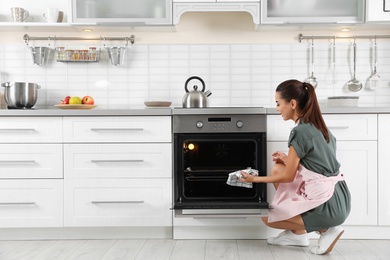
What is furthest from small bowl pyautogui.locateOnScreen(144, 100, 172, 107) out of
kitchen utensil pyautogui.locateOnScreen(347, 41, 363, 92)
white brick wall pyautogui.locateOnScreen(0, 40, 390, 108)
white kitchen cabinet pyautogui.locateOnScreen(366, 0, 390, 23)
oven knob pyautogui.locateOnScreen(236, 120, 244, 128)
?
white kitchen cabinet pyautogui.locateOnScreen(366, 0, 390, 23)

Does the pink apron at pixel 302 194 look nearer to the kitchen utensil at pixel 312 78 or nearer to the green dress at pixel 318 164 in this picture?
the green dress at pixel 318 164

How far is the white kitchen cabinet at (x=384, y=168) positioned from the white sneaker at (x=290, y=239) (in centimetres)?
52

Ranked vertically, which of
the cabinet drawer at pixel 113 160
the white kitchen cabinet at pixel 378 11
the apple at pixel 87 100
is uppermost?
the white kitchen cabinet at pixel 378 11

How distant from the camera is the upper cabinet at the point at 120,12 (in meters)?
3.54

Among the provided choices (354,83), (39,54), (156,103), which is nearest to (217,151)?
(156,103)

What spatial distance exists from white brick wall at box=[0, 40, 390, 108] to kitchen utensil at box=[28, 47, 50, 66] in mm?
77

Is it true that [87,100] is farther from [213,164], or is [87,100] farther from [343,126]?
[343,126]

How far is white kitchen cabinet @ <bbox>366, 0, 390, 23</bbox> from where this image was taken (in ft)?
11.4

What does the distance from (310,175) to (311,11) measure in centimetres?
123

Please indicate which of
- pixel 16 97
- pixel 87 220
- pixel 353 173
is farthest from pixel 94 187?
pixel 353 173

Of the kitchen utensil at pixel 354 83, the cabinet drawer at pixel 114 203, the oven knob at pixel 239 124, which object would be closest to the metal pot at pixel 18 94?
the cabinet drawer at pixel 114 203

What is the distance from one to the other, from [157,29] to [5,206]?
157 cm

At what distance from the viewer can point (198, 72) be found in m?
3.88

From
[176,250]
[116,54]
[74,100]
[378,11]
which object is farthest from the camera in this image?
[116,54]
